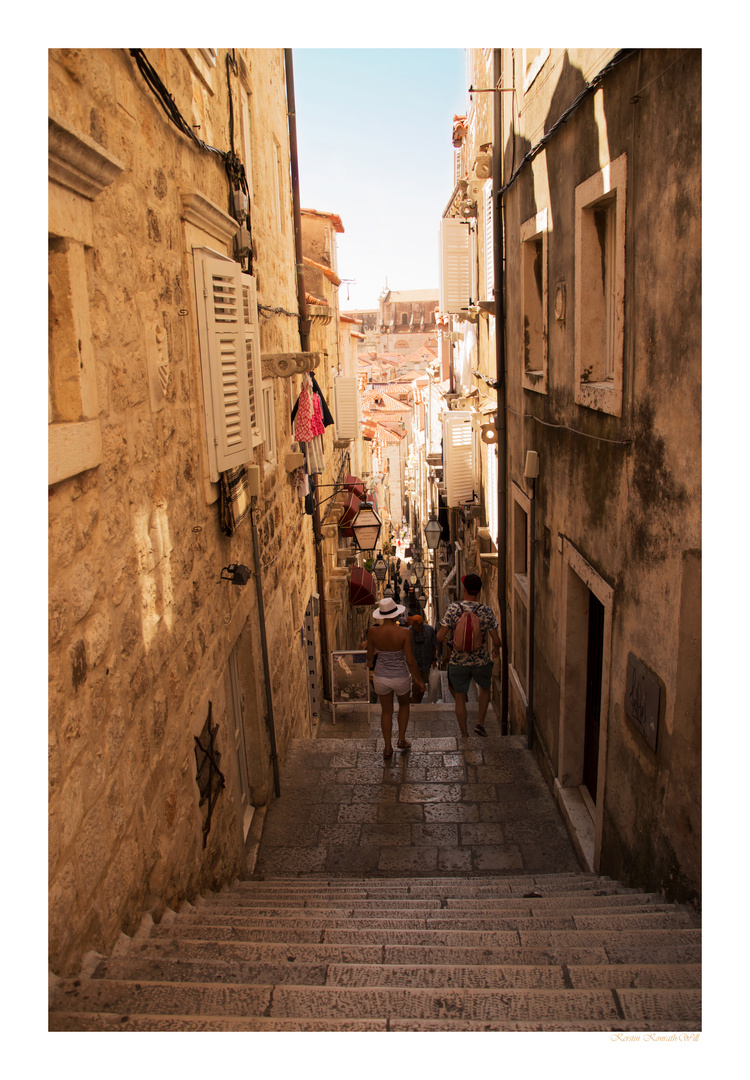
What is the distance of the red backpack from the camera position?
24.4ft

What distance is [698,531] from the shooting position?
11.1 feet

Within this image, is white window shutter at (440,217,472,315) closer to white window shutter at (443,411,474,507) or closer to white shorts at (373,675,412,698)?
white window shutter at (443,411,474,507)

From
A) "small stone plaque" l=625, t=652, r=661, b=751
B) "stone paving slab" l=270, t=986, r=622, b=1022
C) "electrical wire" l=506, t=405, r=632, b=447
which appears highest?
"electrical wire" l=506, t=405, r=632, b=447

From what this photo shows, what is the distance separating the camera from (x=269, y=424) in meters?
8.09

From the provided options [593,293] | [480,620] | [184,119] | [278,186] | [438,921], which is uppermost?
[278,186]

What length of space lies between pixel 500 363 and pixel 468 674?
3.68m

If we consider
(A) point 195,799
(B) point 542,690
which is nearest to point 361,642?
(B) point 542,690

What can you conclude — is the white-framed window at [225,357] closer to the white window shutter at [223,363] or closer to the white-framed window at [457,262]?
the white window shutter at [223,363]

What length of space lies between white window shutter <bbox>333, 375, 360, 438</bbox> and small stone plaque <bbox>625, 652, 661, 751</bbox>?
1448 centimetres

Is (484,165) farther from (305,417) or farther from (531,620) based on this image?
(531,620)

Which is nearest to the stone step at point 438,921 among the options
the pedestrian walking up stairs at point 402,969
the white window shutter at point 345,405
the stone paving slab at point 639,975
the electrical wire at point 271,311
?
the pedestrian walking up stairs at point 402,969

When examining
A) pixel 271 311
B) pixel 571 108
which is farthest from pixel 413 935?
pixel 271 311

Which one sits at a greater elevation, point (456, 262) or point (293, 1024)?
point (456, 262)

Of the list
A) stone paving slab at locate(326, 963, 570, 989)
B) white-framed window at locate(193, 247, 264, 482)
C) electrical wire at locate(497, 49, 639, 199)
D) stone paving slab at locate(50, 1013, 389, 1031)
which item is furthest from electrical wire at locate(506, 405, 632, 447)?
stone paving slab at locate(50, 1013, 389, 1031)
